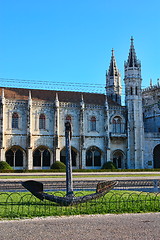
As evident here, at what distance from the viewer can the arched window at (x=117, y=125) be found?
6169 centimetres

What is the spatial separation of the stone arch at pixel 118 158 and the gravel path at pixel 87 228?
4687 centimetres

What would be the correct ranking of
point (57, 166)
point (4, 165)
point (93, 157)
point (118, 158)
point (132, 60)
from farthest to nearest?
point (132, 60), point (118, 158), point (93, 157), point (57, 166), point (4, 165)

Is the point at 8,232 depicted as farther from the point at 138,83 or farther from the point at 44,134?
the point at 138,83

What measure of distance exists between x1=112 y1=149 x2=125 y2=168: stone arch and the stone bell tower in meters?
1.31

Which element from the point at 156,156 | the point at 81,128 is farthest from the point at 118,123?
the point at 156,156

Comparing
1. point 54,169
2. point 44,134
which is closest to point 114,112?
point 44,134

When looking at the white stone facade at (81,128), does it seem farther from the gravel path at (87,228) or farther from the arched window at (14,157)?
the gravel path at (87,228)

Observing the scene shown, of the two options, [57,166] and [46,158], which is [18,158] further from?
[57,166]

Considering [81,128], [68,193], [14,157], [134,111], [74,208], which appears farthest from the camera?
[134,111]

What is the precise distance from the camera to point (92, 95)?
2542 inches

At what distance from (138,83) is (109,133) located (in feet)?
33.6

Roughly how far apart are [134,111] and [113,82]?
9.18m

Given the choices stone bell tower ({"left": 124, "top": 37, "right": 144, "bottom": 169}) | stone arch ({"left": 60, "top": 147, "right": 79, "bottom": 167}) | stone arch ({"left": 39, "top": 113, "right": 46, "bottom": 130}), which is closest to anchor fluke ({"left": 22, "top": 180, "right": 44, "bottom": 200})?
stone arch ({"left": 39, "top": 113, "right": 46, "bottom": 130})

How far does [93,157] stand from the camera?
59.7 metres
